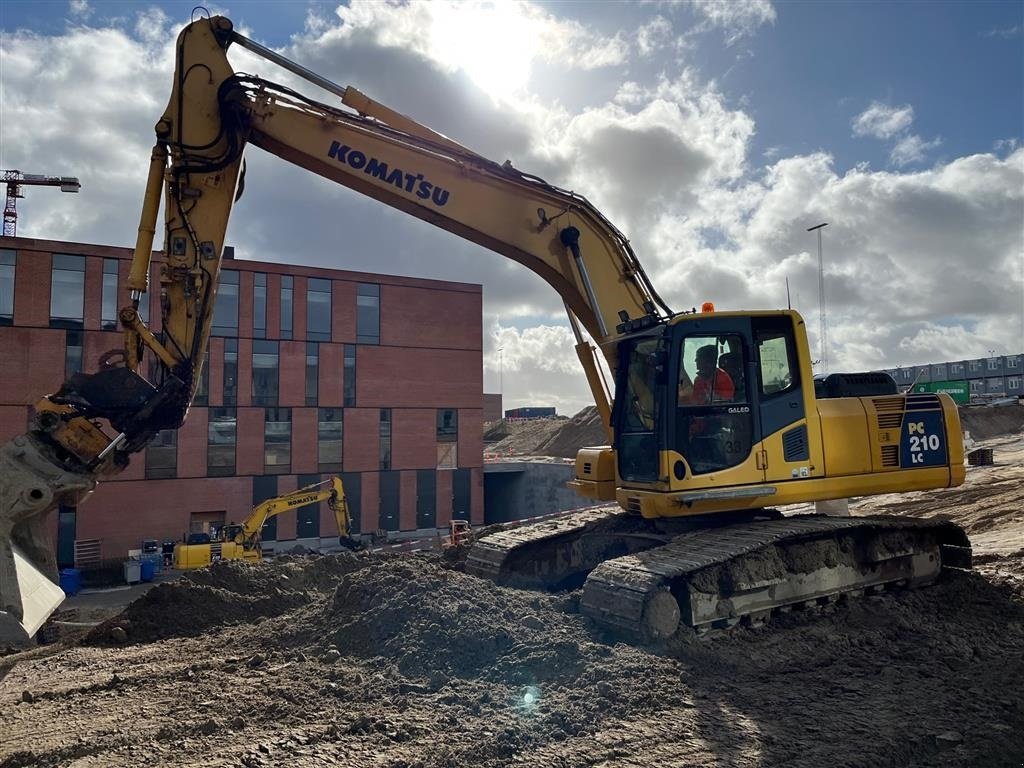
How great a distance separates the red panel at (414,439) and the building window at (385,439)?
0.18 meters

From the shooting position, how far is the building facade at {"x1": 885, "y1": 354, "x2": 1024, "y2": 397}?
5994 cm

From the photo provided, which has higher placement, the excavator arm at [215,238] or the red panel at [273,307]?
the red panel at [273,307]

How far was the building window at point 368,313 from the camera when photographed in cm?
3169

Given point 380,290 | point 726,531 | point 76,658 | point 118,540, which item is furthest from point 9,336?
point 726,531

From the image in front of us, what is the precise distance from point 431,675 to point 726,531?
11.4 feet

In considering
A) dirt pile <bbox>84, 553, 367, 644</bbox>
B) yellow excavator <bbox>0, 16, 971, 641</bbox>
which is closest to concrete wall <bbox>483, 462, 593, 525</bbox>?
dirt pile <bbox>84, 553, 367, 644</bbox>

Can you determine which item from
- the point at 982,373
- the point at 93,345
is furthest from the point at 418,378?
the point at 982,373

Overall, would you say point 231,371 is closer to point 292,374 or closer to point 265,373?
point 265,373

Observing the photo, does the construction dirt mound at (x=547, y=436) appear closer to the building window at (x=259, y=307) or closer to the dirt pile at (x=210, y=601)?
the building window at (x=259, y=307)

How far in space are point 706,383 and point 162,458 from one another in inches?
1001

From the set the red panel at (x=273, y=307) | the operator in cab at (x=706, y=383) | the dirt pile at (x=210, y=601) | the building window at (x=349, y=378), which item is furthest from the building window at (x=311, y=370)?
the operator in cab at (x=706, y=383)

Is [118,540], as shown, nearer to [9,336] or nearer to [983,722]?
[9,336]

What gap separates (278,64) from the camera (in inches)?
288

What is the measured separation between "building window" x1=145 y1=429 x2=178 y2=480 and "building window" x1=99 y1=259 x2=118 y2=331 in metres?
4.67
